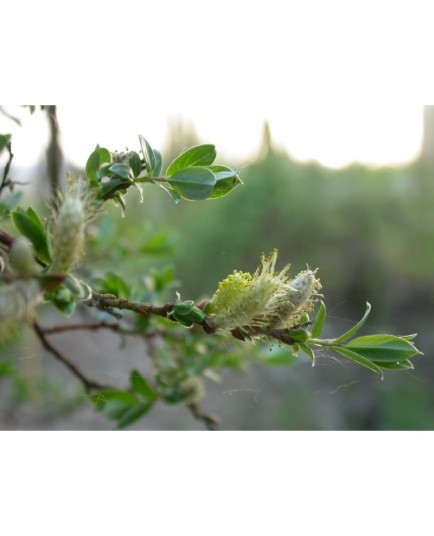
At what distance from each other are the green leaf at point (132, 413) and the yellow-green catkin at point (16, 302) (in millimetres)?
448

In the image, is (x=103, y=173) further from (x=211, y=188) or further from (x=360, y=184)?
(x=360, y=184)

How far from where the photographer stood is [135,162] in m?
0.40

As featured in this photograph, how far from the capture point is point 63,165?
2.17 feet

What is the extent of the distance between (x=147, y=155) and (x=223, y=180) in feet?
0.18

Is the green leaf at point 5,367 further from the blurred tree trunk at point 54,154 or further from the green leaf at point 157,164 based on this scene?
the green leaf at point 157,164

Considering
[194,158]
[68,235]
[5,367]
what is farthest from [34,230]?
[5,367]

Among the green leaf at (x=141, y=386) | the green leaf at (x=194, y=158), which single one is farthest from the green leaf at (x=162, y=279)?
the green leaf at (x=194, y=158)

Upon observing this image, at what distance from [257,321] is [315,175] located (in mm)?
2386

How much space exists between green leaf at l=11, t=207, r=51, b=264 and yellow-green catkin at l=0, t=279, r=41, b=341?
37 mm

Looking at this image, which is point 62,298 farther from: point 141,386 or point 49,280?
point 141,386

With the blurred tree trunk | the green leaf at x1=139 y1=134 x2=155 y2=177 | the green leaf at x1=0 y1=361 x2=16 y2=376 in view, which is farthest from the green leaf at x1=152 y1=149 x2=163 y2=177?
the green leaf at x1=0 y1=361 x2=16 y2=376

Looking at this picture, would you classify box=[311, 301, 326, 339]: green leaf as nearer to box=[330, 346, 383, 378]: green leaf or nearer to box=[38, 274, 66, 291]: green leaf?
box=[330, 346, 383, 378]: green leaf

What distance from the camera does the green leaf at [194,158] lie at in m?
0.40

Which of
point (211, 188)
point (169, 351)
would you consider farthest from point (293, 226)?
point (211, 188)
